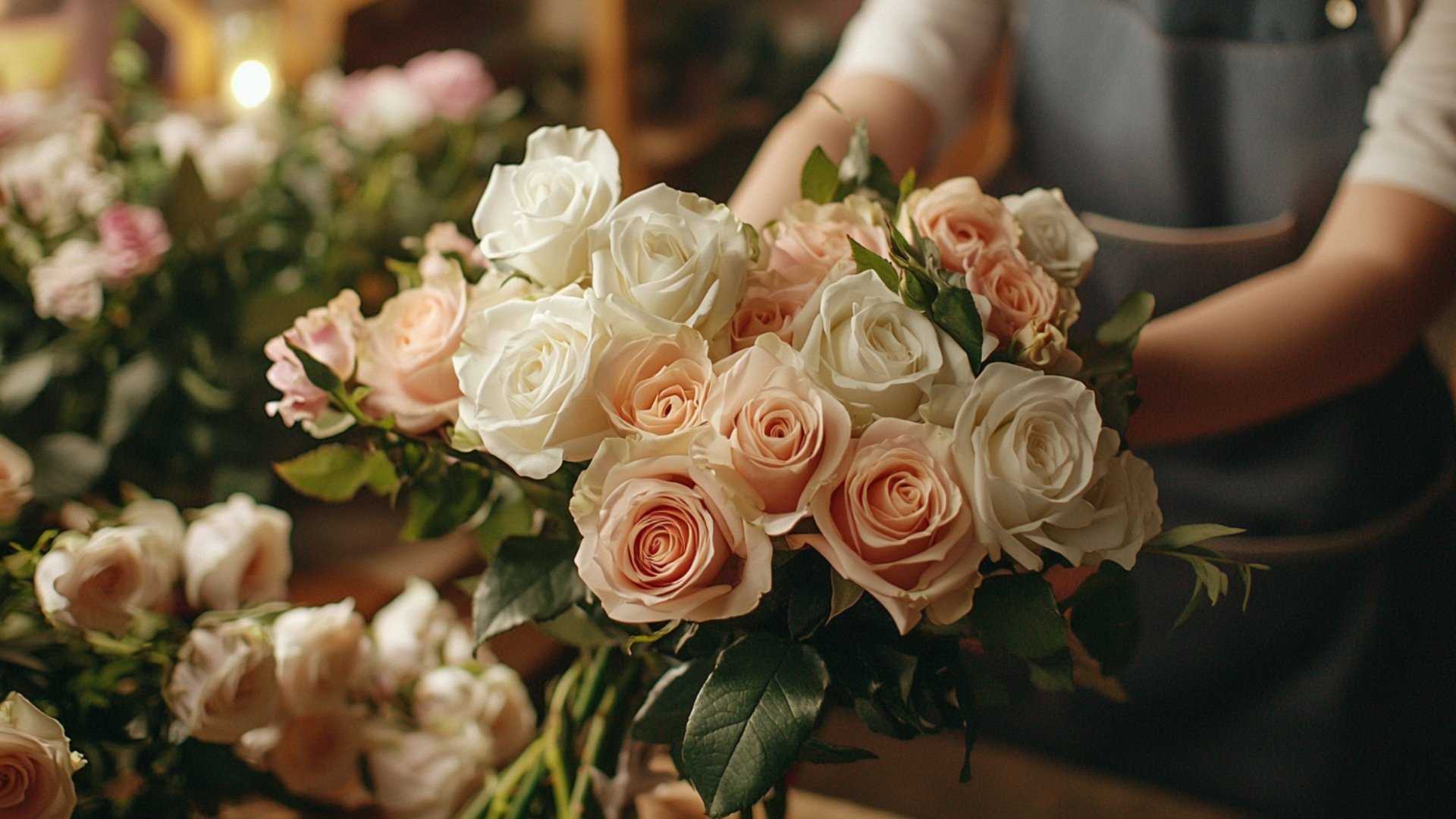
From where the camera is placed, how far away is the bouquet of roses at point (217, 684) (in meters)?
0.53

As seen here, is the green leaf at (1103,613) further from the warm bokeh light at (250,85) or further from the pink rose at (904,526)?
the warm bokeh light at (250,85)

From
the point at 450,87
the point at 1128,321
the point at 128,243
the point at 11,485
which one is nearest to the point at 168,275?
the point at 128,243

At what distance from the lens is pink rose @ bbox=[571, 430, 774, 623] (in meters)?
0.40

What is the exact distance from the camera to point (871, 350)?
1.34ft

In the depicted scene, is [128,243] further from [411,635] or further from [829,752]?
[829,752]

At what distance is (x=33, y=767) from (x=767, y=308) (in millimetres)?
373

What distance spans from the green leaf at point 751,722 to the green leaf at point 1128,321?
0.23 meters

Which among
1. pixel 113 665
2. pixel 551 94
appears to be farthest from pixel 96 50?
pixel 113 665

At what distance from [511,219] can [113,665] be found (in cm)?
34

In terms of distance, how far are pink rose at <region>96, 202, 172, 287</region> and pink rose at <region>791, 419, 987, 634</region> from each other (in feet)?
2.39

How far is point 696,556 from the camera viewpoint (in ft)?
1.30

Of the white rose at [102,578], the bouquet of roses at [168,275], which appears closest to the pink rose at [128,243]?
the bouquet of roses at [168,275]

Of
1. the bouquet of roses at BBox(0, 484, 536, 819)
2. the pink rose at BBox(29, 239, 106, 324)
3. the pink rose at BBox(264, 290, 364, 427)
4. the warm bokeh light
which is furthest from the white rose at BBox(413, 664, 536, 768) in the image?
the warm bokeh light

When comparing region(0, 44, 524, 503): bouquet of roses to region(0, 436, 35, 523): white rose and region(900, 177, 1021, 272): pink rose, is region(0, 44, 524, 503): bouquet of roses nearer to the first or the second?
region(0, 436, 35, 523): white rose
